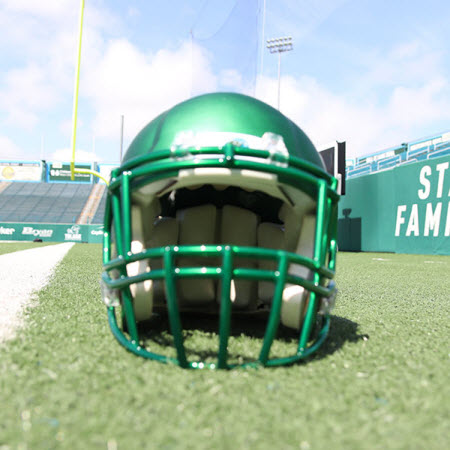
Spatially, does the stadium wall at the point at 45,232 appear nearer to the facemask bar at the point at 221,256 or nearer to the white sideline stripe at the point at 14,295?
the white sideline stripe at the point at 14,295

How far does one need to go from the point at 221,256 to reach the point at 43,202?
2390cm

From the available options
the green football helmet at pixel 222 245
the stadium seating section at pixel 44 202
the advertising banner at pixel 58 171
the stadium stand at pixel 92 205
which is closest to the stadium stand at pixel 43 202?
the stadium seating section at pixel 44 202

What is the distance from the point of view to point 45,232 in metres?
16.6

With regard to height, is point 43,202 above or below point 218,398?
above

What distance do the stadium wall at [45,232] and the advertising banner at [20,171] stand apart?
9.12 metres

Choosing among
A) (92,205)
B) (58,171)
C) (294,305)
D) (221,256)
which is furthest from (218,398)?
(58,171)

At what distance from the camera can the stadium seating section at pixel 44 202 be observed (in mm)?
21000

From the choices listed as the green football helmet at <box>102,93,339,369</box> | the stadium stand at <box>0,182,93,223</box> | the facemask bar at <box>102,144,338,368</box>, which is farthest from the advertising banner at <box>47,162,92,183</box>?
the facemask bar at <box>102,144,338,368</box>

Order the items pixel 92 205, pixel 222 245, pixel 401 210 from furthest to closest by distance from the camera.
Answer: pixel 92 205 → pixel 401 210 → pixel 222 245

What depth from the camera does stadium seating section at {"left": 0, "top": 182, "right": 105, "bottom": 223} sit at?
21000 mm

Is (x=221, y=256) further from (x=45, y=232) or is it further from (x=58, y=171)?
(x=58, y=171)

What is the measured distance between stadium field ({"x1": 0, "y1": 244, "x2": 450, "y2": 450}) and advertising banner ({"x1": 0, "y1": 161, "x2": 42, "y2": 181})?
86.1 ft

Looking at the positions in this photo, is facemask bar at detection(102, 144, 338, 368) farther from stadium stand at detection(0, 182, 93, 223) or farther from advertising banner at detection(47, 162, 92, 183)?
advertising banner at detection(47, 162, 92, 183)

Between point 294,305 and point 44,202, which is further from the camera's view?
point 44,202
